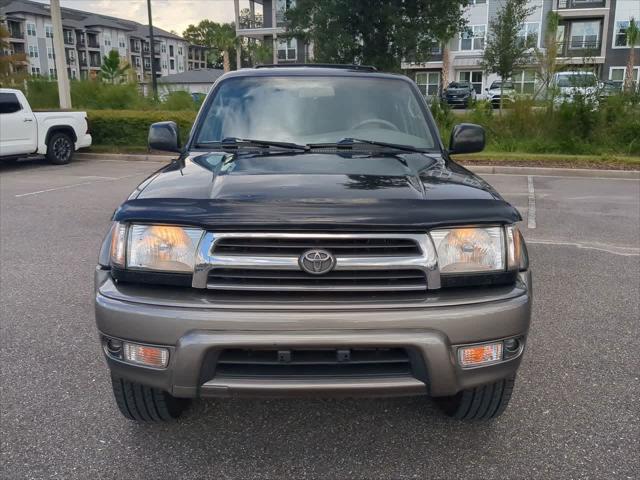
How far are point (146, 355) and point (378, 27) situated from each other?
1762cm

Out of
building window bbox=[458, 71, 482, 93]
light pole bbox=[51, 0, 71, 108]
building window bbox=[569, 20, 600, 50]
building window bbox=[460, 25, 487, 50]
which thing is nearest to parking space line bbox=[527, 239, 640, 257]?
light pole bbox=[51, 0, 71, 108]

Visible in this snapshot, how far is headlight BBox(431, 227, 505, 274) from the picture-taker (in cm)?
237

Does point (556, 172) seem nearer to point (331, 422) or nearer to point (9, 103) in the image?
point (331, 422)

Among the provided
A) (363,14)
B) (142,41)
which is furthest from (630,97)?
(142,41)

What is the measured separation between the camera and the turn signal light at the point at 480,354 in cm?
230

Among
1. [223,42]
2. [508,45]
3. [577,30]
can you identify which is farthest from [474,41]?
[223,42]

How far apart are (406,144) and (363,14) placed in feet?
51.7

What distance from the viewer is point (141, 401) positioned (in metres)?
2.70

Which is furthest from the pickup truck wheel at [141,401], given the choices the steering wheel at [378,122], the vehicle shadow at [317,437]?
the steering wheel at [378,122]

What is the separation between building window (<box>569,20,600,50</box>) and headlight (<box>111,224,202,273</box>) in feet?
169

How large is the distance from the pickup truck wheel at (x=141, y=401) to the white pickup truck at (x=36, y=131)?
12.0 m

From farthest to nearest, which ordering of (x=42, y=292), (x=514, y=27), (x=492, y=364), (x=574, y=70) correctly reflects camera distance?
(x=514, y=27), (x=574, y=70), (x=42, y=292), (x=492, y=364)

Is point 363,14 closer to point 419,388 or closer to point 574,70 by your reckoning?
point 574,70

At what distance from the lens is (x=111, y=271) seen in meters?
2.48
